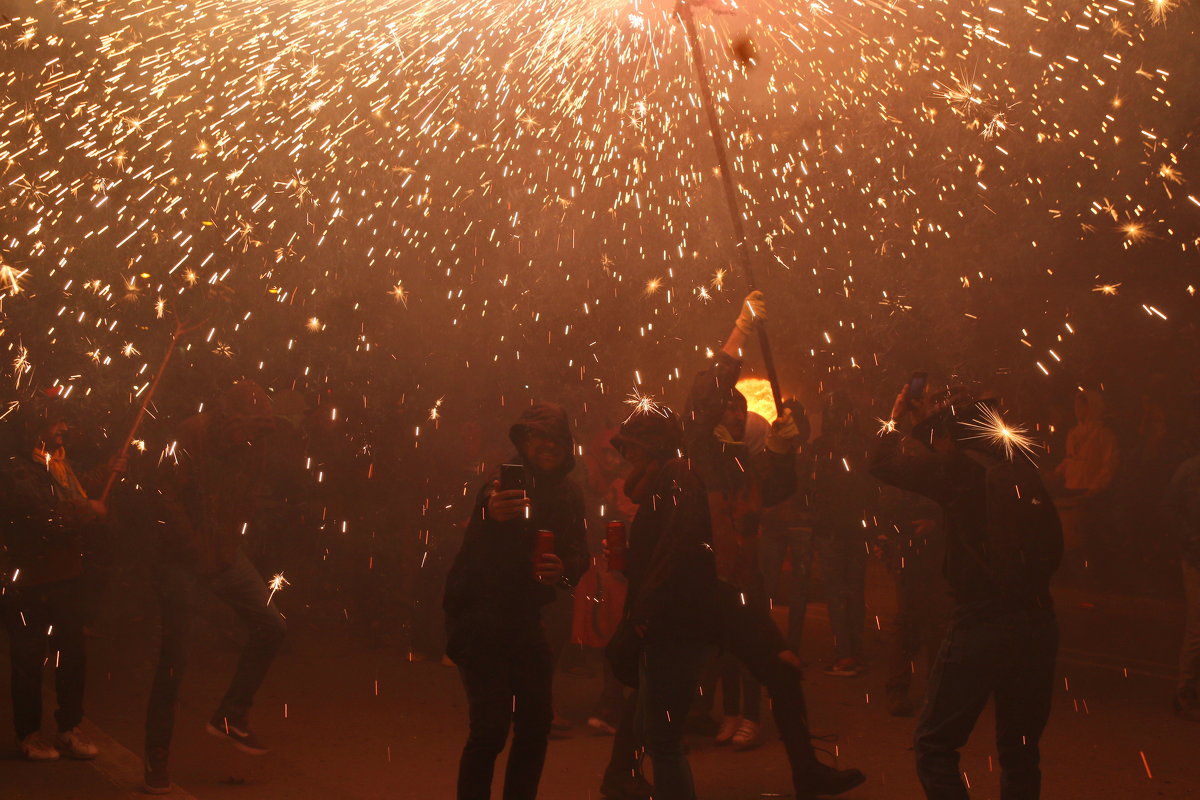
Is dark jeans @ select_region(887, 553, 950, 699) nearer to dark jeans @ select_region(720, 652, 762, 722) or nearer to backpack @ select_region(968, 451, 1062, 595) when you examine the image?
dark jeans @ select_region(720, 652, 762, 722)

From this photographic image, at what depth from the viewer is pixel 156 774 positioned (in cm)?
397

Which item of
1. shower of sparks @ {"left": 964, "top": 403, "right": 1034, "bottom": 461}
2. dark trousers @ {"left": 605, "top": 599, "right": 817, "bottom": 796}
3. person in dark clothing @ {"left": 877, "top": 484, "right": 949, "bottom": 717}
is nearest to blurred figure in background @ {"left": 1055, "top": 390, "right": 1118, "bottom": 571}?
person in dark clothing @ {"left": 877, "top": 484, "right": 949, "bottom": 717}

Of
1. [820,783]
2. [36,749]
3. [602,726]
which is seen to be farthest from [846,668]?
[36,749]

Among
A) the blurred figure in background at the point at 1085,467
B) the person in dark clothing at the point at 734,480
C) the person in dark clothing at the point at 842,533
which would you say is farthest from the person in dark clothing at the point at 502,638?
the blurred figure in background at the point at 1085,467

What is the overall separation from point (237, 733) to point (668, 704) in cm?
225

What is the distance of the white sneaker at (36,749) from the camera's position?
4289 millimetres

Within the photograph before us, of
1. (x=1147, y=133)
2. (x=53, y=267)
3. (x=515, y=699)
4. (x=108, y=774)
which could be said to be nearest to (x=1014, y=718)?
(x=515, y=699)

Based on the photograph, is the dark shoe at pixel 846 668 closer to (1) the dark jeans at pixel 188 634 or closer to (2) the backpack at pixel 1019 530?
(2) the backpack at pixel 1019 530

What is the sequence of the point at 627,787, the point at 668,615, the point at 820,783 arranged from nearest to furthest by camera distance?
the point at 668,615 < the point at 820,783 < the point at 627,787

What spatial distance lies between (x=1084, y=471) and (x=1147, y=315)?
1.75 m

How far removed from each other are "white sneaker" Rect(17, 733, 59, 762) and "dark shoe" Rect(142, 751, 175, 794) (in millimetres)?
640

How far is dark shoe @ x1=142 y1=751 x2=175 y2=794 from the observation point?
13.0 feet

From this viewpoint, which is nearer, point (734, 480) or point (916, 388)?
point (916, 388)

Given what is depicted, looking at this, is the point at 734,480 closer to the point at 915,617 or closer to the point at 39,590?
the point at 915,617
